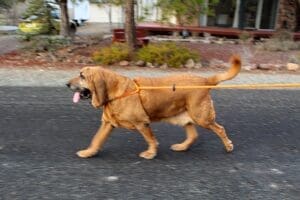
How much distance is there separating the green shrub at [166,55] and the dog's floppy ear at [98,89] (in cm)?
748

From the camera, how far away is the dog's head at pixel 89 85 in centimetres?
482

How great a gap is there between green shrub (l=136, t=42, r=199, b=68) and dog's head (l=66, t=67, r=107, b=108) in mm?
7493

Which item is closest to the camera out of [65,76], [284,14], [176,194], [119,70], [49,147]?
[176,194]

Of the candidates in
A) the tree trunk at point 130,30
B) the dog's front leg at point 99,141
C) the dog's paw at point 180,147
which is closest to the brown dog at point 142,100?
the dog's front leg at point 99,141

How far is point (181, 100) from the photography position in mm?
5156

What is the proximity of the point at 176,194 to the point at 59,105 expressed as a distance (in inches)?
159

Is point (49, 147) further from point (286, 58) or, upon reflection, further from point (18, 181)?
point (286, 58)

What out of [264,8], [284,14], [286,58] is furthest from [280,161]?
[264,8]

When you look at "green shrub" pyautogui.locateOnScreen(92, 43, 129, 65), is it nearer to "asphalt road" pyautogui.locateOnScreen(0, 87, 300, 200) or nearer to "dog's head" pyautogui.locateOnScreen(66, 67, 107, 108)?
"asphalt road" pyautogui.locateOnScreen(0, 87, 300, 200)

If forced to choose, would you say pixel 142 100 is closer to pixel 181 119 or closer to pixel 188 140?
pixel 181 119

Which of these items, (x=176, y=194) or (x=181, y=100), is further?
(x=181, y=100)

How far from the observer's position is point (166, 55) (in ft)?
40.7

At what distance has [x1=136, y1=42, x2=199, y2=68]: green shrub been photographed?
12266mm

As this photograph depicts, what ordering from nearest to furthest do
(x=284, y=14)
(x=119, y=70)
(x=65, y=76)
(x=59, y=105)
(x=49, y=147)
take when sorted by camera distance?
(x=49, y=147)
(x=59, y=105)
(x=65, y=76)
(x=119, y=70)
(x=284, y=14)
